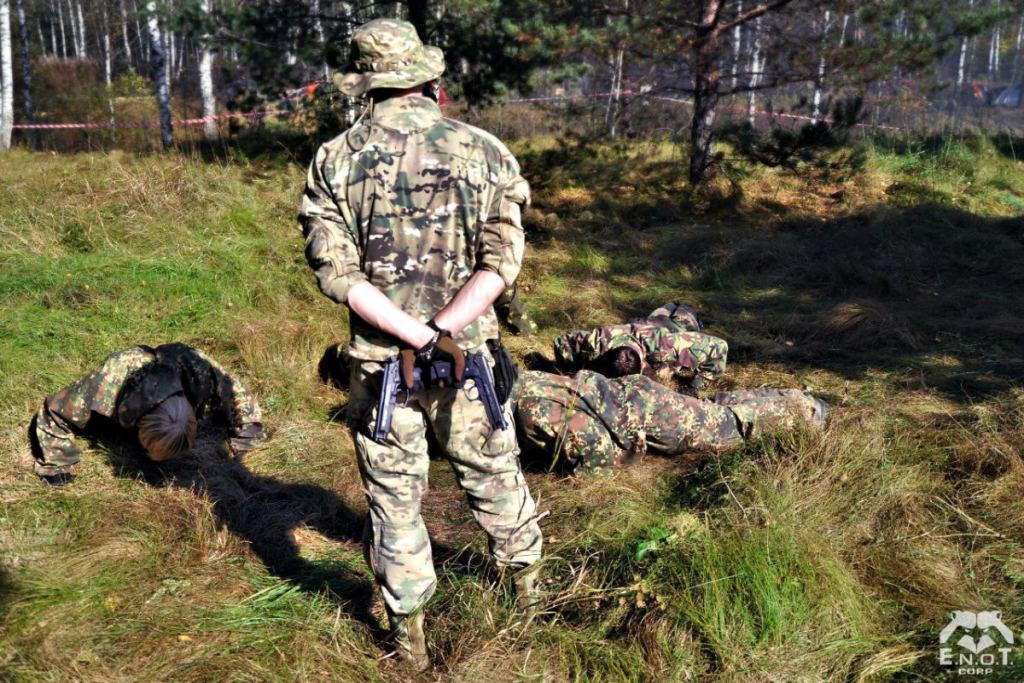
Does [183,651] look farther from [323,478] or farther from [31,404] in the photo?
[31,404]

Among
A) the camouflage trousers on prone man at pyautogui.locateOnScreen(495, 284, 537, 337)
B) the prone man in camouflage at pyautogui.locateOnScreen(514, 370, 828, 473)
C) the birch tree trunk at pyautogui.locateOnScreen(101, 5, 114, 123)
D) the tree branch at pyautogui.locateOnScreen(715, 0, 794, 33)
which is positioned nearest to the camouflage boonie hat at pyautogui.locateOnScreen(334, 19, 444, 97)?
the prone man in camouflage at pyautogui.locateOnScreen(514, 370, 828, 473)

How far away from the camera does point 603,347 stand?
16.1 feet

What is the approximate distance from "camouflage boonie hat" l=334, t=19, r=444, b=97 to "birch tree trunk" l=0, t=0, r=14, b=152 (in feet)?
42.2

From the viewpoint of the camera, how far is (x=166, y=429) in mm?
3629

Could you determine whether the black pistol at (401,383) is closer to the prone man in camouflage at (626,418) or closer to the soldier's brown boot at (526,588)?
the soldier's brown boot at (526,588)

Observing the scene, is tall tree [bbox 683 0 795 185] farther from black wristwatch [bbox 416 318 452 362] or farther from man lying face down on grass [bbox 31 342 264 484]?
black wristwatch [bbox 416 318 452 362]

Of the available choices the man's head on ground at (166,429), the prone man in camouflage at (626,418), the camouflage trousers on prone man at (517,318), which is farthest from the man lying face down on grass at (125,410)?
the camouflage trousers on prone man at (517,318)

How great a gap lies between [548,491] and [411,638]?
142cm

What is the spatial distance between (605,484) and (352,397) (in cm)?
159

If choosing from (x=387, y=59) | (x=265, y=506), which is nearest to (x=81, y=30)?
(x=265, y=506)

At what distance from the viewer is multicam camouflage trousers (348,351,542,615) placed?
2.39 metres

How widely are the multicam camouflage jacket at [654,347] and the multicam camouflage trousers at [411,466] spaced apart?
8.16 ft

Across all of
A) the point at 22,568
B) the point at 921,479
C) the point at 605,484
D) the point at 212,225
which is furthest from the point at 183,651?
the point at 212,225

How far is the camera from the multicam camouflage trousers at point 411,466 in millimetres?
2391
